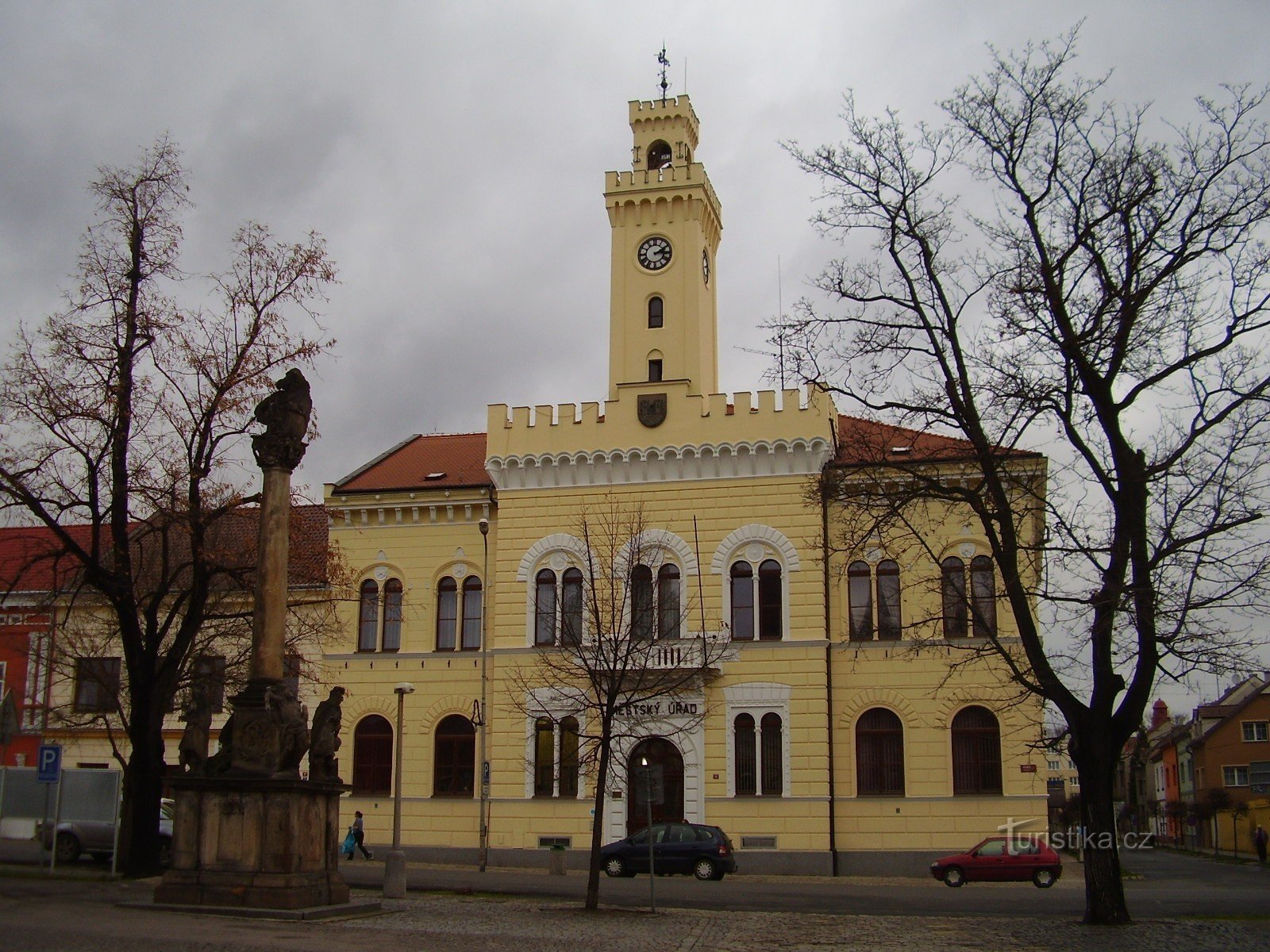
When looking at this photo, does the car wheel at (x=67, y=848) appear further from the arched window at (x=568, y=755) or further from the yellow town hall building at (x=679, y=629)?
the arched window at (x=568, y=755)

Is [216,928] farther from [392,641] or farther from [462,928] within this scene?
[392,641]

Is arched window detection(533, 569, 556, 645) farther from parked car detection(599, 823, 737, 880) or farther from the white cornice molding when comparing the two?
parked car detection(599, 823, 737, 880)

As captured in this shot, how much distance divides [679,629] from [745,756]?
12.9 feet

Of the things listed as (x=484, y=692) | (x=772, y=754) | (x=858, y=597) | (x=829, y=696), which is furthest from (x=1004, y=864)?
(x=484, y=692)

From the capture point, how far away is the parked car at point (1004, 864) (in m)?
30.4

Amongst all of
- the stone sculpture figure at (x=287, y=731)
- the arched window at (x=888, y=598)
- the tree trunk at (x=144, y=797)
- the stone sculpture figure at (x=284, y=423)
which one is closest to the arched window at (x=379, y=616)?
the arched window at (x=888, y=598)

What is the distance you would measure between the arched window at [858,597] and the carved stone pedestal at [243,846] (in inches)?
804

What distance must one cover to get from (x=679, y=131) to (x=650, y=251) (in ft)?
14.9

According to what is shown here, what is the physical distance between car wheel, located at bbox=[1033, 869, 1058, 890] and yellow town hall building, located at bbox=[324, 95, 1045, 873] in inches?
128

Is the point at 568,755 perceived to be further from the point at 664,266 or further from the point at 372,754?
the point at 664,266

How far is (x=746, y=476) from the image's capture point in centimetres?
3691

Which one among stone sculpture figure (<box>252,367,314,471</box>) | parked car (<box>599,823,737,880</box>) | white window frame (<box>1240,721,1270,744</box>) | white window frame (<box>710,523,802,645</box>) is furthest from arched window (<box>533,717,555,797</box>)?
white window frame (<box>1240,721,1270,744</box>)

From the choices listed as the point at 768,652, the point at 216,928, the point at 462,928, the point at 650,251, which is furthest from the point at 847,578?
the point at 216,928

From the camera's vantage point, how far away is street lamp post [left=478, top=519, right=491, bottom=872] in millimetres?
36375
